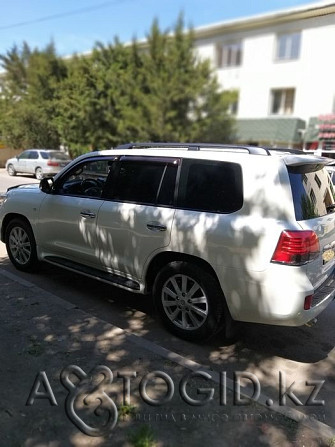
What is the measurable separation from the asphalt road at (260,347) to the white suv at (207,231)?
0.73 feet

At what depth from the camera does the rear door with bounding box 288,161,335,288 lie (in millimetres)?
3213

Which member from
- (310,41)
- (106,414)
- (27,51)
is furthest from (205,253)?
(27,51)

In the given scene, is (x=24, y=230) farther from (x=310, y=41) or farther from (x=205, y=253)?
(x=310, y=41)

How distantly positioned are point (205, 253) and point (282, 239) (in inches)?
26.0

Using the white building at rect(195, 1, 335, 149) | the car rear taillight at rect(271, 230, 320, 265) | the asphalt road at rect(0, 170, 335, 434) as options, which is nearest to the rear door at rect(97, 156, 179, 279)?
the asphalt road at rect(0, 170, 335, 434)

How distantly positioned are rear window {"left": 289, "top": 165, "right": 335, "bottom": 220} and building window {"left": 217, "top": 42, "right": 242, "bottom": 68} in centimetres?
1566

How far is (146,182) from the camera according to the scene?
4004 millimetres

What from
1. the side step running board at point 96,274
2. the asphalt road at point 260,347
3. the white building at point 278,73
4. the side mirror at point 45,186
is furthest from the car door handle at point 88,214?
the white building at point 278,73

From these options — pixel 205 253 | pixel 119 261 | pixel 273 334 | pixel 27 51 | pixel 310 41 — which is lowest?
pixel 273 334

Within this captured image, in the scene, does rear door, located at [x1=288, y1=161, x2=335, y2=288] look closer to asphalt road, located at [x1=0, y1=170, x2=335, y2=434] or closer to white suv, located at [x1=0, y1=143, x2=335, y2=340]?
white suv, located at [x1=0, y1=143, x2=335, y2=340]

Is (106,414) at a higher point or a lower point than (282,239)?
lower

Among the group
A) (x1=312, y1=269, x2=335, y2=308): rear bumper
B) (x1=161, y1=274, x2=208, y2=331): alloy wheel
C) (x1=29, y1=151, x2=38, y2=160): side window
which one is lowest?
(x1=161, y1=274, x2=208, y2=331): alloy wheel

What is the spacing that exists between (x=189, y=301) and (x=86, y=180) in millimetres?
2017

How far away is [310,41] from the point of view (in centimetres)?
1805
